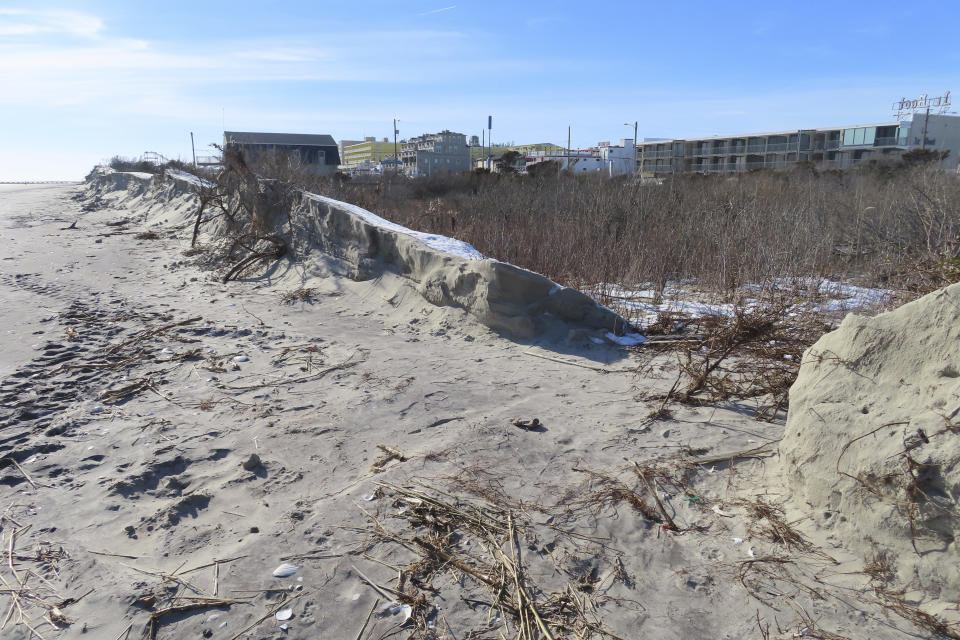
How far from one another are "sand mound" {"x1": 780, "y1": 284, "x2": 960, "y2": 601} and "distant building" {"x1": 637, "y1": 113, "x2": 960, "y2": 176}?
42.9 meters

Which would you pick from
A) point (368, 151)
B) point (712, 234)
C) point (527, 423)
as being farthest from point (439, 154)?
point (527, 423)

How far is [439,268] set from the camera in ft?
20.2

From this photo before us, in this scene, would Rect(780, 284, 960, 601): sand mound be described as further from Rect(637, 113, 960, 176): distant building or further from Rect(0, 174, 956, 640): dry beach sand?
Rect(637, 113, 960, 176): distant building

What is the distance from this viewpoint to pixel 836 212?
11.5m

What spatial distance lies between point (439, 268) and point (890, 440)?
4.48 meters

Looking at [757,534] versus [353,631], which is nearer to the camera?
[353,631]

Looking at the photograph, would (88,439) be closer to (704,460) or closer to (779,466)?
(704,460)

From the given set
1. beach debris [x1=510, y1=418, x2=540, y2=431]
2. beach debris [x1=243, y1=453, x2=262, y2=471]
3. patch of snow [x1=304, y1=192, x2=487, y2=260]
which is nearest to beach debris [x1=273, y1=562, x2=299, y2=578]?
beach debris [x1=243, y1=453, x2=262, y2=471]

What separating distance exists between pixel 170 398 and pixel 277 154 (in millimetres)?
8681

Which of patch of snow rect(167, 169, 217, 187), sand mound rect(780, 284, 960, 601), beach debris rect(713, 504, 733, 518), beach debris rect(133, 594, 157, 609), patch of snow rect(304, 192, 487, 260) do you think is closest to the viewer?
sand mound rect(780, 284, 960, 601)

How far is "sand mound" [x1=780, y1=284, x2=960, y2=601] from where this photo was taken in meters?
2.10

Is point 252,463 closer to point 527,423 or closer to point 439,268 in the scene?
point 527,423

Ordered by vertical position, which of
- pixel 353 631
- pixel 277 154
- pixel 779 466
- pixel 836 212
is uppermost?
pixel 277 154

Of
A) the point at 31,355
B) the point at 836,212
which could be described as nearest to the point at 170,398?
the point at 31,355
